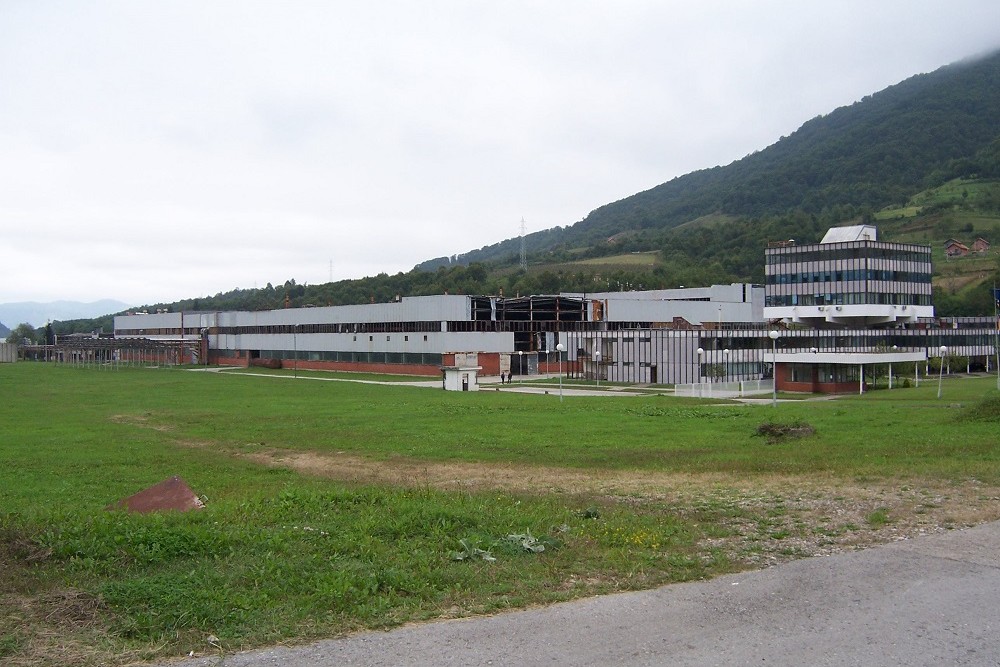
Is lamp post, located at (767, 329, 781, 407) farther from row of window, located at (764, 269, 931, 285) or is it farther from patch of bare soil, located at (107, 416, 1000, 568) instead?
row of window, located at (764, 269, 931, 285)

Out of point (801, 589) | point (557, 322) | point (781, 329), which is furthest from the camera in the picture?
point (557, 322)

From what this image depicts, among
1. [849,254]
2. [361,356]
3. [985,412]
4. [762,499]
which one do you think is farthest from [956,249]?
[762,499]

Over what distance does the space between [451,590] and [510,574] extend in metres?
1.02

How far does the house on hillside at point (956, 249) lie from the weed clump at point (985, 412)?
13964 centimetres

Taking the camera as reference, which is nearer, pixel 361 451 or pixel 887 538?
pixel 887 538

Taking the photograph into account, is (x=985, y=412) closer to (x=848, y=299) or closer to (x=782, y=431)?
(x=782, y=431)

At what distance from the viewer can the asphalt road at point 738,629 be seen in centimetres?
870

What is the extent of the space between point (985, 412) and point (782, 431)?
7924 mm

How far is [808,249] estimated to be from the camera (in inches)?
3430

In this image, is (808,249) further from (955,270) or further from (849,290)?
(955,270)

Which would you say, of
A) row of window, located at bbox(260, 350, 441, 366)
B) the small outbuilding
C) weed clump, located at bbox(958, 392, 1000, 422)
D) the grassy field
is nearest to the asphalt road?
the grassy field

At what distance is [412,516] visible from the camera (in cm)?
1436

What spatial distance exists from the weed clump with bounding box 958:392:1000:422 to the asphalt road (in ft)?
70.7

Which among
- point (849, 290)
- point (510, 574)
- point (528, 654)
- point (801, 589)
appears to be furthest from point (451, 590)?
point (849, 290)
